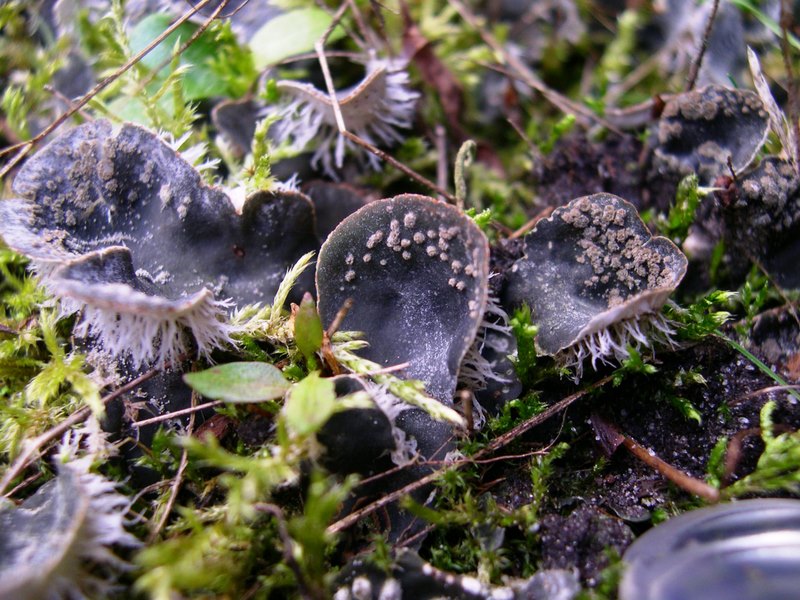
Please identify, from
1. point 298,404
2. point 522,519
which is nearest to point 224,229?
point 298,404

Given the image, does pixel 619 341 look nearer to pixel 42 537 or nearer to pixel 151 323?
pixel 151 323

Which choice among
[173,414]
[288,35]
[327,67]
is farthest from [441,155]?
[173,414]

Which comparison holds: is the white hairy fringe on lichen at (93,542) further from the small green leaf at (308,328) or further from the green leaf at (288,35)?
the green leaf at (288,35)

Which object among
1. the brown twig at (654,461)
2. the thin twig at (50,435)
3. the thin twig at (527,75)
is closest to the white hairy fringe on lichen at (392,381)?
the brown twig at (654,461)

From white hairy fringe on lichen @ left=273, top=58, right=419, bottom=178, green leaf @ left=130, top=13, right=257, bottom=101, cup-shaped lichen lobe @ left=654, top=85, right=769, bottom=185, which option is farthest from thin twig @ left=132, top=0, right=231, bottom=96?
cup-shaped lichen lobe @ left=654, top=85, right=769, bottom=185

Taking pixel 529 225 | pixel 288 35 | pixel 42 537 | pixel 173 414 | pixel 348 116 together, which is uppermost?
pixel 288 35

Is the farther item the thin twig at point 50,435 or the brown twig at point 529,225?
the brown twig at point 529,225
